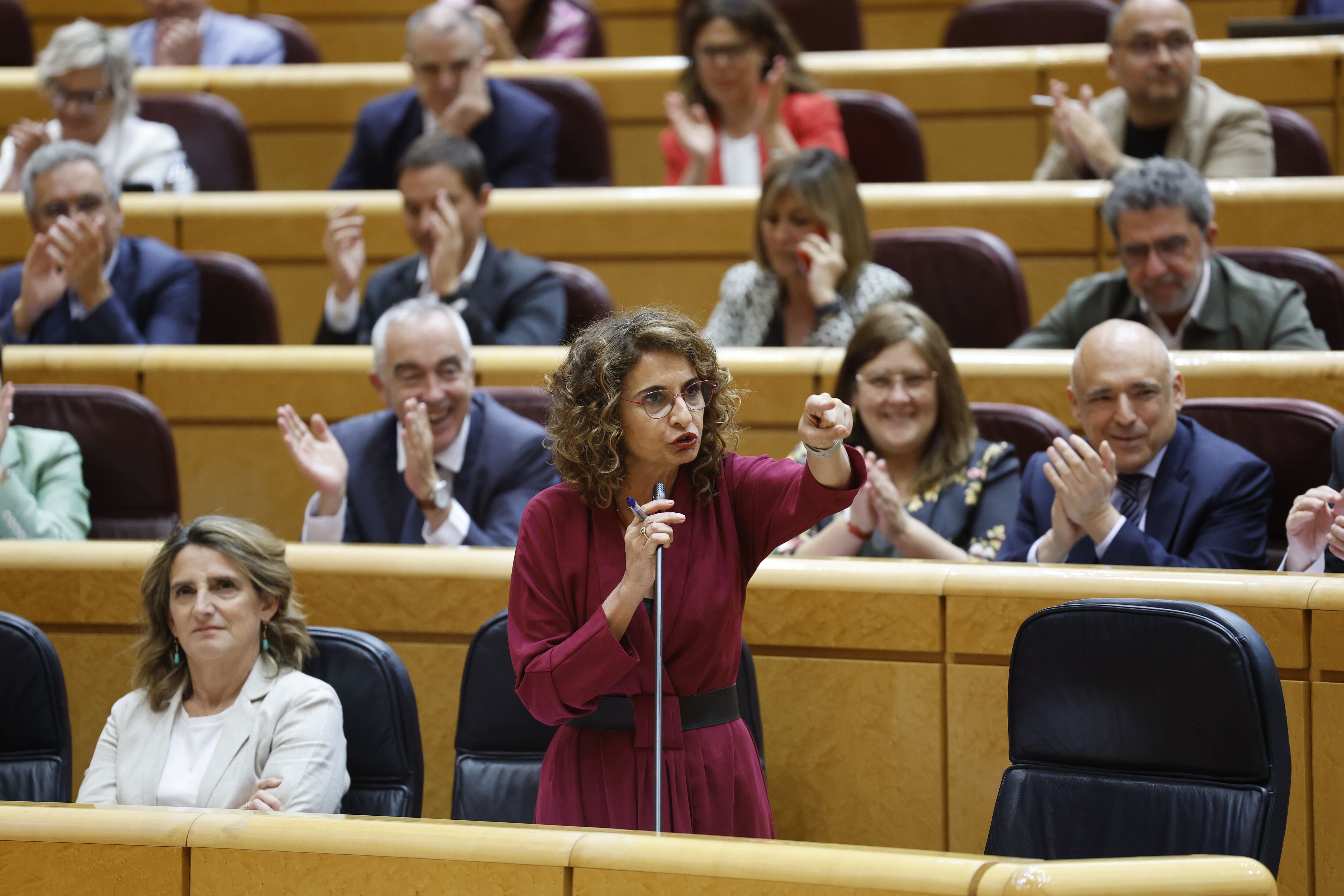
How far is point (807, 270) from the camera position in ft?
5.93

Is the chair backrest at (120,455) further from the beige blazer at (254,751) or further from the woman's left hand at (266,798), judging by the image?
the woman's left hand at (266,798)

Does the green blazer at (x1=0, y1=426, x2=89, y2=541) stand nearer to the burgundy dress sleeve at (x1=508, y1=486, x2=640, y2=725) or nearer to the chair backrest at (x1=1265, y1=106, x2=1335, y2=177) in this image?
the burgundy dress sleeve at (x1=508, y1=486, x2=640, y2=725)

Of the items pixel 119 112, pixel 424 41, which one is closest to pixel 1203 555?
pixel 424 41

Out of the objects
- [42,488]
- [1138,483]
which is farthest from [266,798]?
[1138,483]

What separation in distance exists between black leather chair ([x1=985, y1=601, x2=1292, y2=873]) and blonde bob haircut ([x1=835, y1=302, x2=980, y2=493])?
16.1 inches

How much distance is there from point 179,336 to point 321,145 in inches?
29.6

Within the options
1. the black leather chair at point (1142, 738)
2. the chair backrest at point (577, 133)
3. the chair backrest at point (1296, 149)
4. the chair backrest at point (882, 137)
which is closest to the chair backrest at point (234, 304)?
the chair backrest at point (577, 133)

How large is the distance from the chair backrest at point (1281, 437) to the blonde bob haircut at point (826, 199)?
484 mm

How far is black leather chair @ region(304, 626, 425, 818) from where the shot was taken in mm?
1228

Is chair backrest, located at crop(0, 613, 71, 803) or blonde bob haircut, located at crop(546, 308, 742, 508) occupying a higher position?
blonde bob haircut, located at crop(546, 308, 742, 508)

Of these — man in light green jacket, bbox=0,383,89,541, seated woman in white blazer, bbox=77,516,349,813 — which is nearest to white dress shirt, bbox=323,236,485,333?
man in light green jacket, bbox=0,383,89,541

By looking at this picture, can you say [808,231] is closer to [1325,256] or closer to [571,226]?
[571,226]

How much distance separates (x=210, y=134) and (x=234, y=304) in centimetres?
50

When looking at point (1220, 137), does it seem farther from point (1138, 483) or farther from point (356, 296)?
point (356, 296)
